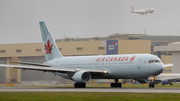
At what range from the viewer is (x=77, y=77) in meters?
43.6

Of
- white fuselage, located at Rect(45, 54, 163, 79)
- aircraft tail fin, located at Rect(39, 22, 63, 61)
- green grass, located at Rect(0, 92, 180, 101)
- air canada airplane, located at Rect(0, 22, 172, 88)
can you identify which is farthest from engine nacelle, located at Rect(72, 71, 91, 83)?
green grass, located at Rect(0, 92, 180, 101)

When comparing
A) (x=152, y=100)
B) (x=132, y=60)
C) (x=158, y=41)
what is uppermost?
(x=158, y=41)

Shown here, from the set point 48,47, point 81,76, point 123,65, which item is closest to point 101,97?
point 81,76

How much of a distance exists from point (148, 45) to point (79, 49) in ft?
59.5

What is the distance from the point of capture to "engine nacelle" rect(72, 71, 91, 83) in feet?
142

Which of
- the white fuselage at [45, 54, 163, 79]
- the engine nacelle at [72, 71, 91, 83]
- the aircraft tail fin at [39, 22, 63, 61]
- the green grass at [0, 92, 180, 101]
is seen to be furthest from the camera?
the aircraft tail fin at [39, 22, 63, 61]

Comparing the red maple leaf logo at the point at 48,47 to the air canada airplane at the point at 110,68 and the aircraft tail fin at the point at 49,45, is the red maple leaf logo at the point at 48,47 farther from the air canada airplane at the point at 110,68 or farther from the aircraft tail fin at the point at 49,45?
the air canada airplane at the point at 110,68

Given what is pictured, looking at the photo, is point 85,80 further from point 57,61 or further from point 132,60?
point 57,61

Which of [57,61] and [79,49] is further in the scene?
[79,49]

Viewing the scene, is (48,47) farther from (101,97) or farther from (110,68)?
(101,97)

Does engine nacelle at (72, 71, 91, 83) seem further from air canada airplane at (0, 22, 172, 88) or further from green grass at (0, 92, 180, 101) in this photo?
green grass at (0, 92, 180, 101)

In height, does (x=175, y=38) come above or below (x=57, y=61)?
above

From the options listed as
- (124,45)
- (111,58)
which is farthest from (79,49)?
(111,58)

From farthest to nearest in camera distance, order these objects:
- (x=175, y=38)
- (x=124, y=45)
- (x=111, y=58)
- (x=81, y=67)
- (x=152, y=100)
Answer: (x=175, y=38) < (x=124, y=45) < (x=81, y=67) < (x=111, y=58) < (x=152, y=100)
